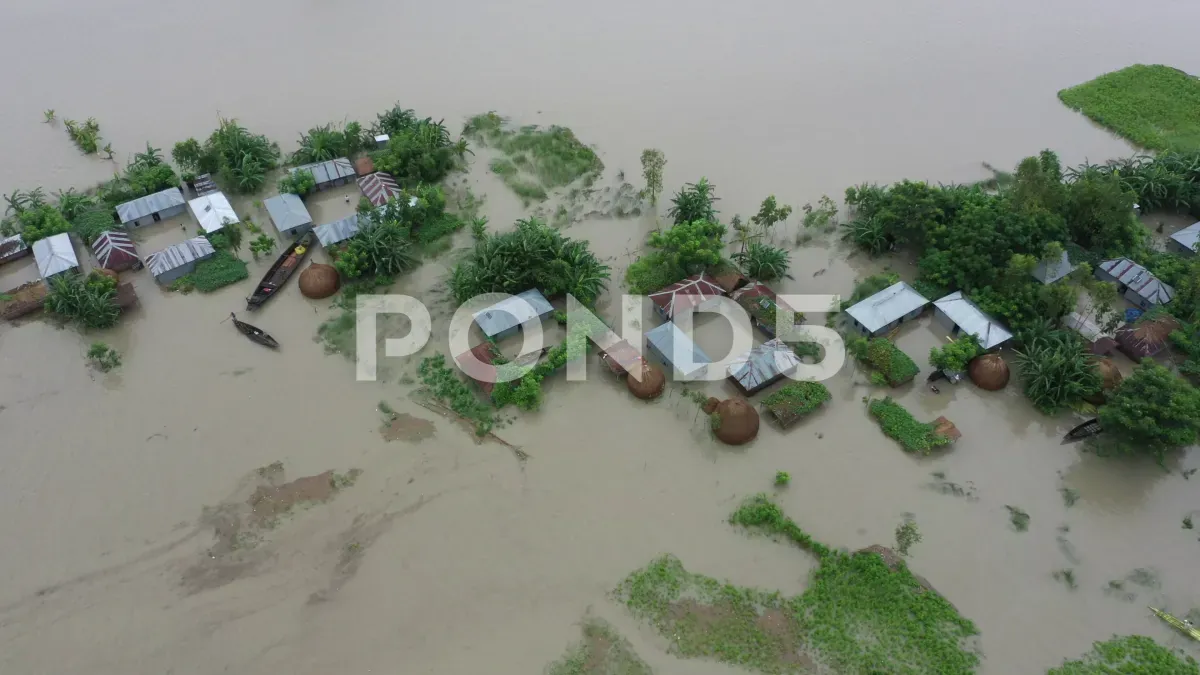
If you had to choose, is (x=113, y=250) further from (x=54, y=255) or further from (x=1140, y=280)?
(x=1140, y=280)

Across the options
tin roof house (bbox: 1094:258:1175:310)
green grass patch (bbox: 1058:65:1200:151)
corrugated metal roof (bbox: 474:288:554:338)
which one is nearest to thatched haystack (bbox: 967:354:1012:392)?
tin roof house (bbox: 1094:258:1175:310)

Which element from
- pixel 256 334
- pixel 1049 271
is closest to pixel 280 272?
pixel 256 334

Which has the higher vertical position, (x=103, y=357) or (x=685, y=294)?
(x=685, y=294)

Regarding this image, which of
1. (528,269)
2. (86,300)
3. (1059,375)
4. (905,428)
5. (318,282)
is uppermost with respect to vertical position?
(86,300)

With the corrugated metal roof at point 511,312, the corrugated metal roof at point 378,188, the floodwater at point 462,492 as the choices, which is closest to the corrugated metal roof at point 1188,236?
the floodwater at point 462,492

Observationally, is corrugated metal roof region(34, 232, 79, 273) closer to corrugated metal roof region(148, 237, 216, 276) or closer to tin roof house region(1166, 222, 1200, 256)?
corrugated metal roof region(148, 237, 216, 276)

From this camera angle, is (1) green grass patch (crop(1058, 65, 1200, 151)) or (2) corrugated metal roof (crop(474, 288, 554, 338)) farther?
(1) green grass patch (crop(1058, 65, 1200, 151))

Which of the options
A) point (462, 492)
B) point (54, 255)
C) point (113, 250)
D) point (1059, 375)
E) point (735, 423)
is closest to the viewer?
point (462, 492)

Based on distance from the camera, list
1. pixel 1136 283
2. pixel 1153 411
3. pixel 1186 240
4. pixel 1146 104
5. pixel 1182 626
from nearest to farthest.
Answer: pixel 1182 626 → pixel 1153 411 → pixel 1136 283 → pixel 1186 240 → pixel 1146 104

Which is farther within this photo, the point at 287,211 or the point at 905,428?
A: the point at 287,211
